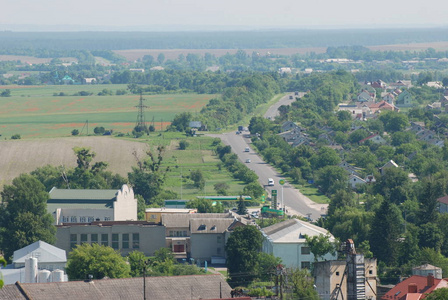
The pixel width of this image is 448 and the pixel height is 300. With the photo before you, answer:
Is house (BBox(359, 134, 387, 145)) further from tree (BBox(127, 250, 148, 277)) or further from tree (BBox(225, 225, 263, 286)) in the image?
tree (BBox(127, 250, 148, 277))

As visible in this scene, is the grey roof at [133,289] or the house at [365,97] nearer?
the grey roof at [133,289]

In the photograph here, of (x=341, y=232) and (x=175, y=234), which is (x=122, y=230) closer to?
(x=175, y=234)

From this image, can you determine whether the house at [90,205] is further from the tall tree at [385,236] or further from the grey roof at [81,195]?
the tall tree at [385,236]

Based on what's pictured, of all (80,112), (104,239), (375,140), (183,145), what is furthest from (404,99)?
(104,239)

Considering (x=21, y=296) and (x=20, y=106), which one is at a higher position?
(x=21, y=296)

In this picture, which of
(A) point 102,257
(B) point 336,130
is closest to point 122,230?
(A) point 102,257

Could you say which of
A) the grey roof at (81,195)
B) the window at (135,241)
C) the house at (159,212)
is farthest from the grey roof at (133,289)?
the grey roof at (81,195)
